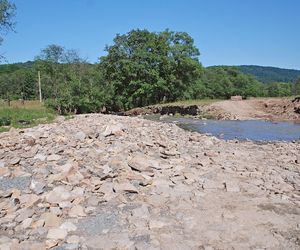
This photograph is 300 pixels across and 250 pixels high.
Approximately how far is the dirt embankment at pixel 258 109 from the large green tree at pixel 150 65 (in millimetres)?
11469

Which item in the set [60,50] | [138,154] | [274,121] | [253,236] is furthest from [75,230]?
[60,50]

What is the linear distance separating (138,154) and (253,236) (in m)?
5.18

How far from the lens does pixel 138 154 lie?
34.8 feet

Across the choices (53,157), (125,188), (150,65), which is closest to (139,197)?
(125,188)

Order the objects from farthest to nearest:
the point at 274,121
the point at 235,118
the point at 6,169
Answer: the point at 235,118, the point at 274,121, the point at 6,169

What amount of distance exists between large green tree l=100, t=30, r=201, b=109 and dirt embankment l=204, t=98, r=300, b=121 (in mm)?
11469

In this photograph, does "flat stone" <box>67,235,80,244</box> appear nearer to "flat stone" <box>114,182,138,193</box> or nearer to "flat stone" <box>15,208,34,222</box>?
"flat stone" <box>15,208,34,222</box>

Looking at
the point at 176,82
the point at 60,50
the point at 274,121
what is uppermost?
the point at 60,50

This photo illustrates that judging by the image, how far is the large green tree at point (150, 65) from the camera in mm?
45406

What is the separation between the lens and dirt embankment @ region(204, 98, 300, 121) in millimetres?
30936

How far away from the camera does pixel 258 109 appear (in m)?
33.8

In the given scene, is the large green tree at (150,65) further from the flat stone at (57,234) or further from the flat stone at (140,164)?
the flat stone at (57,234)

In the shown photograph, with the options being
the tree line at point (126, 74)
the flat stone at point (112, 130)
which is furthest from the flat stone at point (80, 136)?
the tree line at point (126, 74)

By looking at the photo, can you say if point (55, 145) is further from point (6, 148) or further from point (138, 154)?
point (138, 154)
